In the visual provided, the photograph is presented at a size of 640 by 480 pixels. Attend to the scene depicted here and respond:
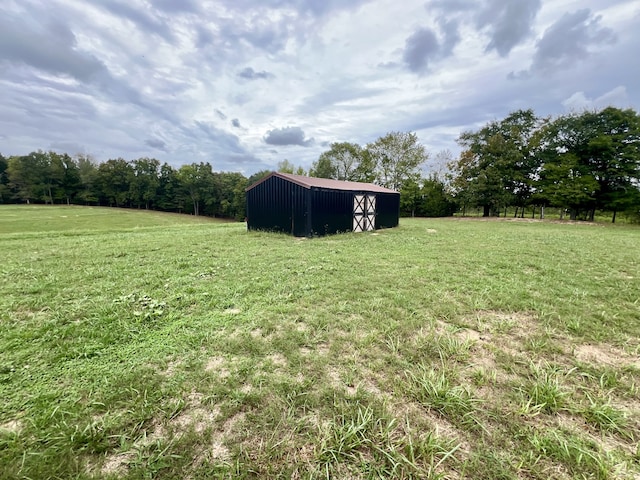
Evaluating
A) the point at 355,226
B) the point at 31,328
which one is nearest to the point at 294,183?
the point at 355,226

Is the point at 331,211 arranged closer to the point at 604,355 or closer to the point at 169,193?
the point at 604,355

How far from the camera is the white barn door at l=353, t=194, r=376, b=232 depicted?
40.7ft

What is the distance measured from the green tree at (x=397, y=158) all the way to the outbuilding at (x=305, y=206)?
1906 centimetres

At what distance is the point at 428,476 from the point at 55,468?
2.01m

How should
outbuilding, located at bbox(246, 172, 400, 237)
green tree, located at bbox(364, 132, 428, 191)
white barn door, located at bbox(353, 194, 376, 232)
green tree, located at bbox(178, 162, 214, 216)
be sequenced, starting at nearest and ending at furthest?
outbuilding, located at bbox(246, 172, 400, 237) < white barn door, located at bbox(353, 194, 376, 232) < green tree, located at bbox(364, 132, 428, 191) < green tree, located at bbox(178, 162, 214, 216)

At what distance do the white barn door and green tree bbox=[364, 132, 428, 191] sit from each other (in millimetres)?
17894

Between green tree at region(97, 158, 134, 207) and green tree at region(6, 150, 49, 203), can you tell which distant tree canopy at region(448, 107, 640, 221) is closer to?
green tree at region(97, 158, 134, 207)

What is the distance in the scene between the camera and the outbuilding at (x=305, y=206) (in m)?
10.1

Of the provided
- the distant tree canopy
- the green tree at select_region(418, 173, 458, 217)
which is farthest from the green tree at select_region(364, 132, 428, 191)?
the distant tree canopy

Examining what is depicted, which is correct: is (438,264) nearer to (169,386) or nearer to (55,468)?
(169,386)

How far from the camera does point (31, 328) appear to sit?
2.84 metres

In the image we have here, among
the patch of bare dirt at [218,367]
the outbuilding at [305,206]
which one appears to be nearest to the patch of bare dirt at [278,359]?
the patch of bare dirt at [218,367]

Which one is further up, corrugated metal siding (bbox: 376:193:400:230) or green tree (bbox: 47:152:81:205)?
green tree (bbox: 47:152:81:205)

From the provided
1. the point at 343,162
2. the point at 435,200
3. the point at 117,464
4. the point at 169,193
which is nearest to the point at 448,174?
the point at 435,200
